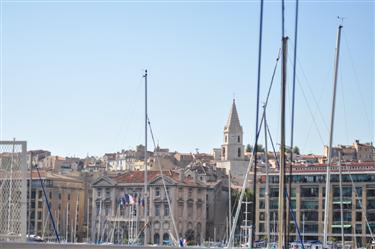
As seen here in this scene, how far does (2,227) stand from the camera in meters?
20.9

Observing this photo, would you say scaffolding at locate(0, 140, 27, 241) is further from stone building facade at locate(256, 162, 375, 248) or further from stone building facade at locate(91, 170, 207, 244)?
stone building facade at locate(91, 170, 207, 244)

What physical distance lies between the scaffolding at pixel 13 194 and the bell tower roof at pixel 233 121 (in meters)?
122

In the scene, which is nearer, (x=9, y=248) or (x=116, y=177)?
(x=9, y=248)

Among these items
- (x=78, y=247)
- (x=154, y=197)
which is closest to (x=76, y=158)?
(x=154, y=197)

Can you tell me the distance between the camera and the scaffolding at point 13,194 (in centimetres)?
2003

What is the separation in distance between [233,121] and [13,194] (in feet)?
419

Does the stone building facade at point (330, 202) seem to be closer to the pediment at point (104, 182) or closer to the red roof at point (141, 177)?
the red roof at point (141, 177)

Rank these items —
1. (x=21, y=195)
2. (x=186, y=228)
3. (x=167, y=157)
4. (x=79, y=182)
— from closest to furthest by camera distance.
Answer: (x=21, y=195) → (x=186, y=228) → (x=79, y=182) → (x=167, y=157)

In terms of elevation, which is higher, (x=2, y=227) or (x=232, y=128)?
(x=232, y=128)

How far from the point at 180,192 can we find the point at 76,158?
52.2 meters

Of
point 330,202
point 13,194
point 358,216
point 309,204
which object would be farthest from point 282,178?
point 309,204

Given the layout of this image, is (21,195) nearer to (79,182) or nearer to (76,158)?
(79,182)

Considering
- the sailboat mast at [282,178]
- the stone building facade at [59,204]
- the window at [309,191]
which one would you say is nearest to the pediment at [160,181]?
the stone building facade at [59,204]

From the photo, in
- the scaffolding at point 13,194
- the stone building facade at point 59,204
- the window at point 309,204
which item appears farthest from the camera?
the stone building facade at point 59,204
